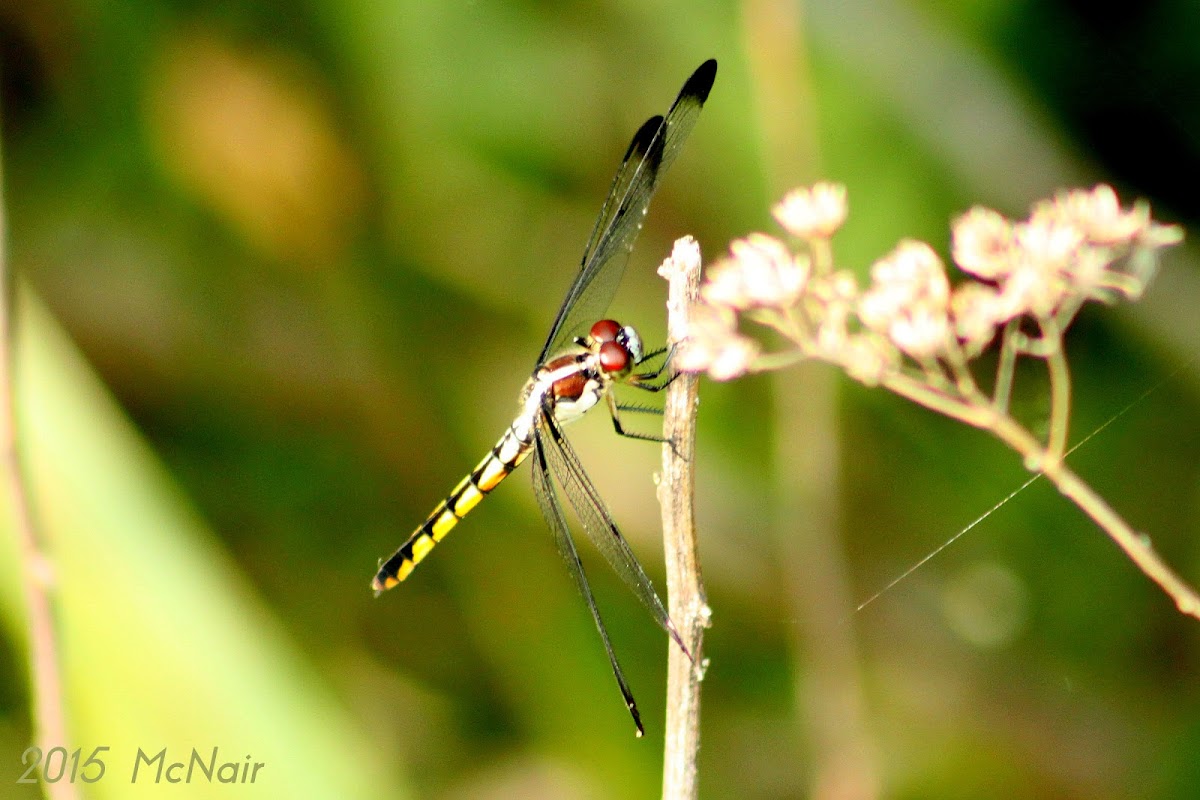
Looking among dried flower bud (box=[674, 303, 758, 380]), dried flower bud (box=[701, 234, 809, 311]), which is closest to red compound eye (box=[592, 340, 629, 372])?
dried flower bud (box=[674, 303, 758, 380])

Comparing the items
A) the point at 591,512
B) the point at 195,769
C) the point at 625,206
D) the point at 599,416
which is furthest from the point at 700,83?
the point at 195,769

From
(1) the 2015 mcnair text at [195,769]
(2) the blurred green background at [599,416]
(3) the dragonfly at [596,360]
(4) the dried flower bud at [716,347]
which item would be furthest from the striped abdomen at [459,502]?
(4) the dried flower bud at [716,347]

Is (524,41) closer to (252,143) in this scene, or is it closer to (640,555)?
(252,143)

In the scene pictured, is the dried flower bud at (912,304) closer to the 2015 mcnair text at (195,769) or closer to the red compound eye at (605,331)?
the red compound eye at (605,331)

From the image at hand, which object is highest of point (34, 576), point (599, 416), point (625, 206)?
point (599, 416)

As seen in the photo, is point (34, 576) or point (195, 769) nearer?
point (34, 576)

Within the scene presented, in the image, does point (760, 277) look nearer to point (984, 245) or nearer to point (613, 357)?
point (984, 245)
